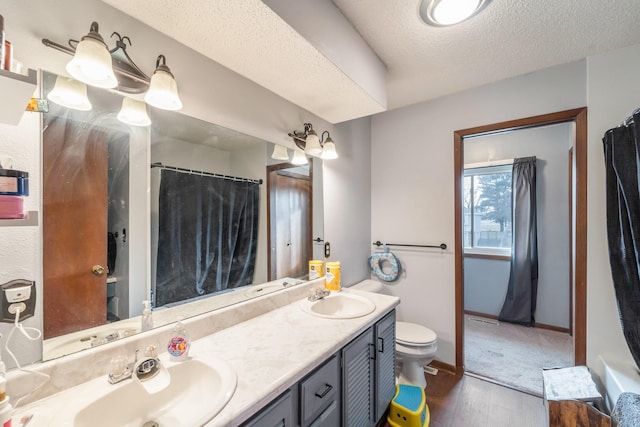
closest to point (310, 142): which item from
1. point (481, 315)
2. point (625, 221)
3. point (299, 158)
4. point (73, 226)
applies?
point (299, 158)

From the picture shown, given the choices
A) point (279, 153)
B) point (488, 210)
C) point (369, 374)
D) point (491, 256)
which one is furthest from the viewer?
point (488, 210)

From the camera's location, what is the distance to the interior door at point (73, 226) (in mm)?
848

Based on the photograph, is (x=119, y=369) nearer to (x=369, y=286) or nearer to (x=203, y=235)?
(x=203, y=235)

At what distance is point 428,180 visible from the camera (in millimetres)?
2365

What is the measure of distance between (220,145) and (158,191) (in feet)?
1.32

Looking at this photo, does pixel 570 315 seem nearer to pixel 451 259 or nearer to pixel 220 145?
pixel 451 259

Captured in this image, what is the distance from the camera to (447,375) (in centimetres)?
221

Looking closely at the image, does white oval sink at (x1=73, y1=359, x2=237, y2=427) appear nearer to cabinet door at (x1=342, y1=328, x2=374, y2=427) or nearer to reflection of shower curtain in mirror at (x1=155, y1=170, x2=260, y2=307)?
reflection of shower curtain in mirror at (x1=155, y1=170, x2=260, y2=307)

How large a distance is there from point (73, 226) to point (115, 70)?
0.58 m

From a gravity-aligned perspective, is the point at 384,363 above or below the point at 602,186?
below

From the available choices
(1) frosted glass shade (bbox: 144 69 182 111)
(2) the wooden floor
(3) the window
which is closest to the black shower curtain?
(2) the wooden floor

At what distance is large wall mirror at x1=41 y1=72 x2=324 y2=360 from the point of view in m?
0.87

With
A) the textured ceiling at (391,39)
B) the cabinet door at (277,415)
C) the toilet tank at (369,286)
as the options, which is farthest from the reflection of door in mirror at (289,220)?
the cabinet door at (277,415)

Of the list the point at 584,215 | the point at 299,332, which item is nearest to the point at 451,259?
the point at 584,215
